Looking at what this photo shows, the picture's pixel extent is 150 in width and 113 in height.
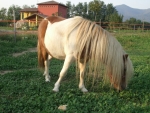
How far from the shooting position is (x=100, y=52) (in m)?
4.22

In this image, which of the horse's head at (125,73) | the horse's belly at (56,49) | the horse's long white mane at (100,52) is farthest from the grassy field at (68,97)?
the horse's belly at (56,49)

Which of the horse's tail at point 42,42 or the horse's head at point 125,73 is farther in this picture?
the horse's tail at point 42,42

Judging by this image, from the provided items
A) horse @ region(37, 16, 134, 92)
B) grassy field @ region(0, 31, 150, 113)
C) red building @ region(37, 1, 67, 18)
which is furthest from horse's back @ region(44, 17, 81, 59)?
red building @ region(37, 1, 67, 18)

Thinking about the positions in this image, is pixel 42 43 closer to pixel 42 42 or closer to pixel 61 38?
pixel 42 42

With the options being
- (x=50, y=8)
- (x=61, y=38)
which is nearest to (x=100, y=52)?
(x=61, y=38)

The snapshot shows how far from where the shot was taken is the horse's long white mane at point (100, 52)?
4.21 metres

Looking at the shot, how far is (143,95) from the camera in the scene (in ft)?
14.9

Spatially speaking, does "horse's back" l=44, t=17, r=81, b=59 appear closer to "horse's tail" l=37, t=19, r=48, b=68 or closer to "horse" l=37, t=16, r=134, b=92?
"horse" l=37, t=16, r=134, b=92

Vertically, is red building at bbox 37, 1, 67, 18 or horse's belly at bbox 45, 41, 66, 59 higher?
red building at bbox 37, 1, 67, 18

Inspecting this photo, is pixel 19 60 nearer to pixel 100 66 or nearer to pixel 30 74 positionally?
pixel 30 74

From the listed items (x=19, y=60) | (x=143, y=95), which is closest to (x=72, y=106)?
(x=143, y=95)

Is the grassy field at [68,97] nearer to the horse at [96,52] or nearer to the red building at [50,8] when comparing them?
the horse at [96,52]

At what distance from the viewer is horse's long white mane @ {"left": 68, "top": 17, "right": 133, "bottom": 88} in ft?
13.8

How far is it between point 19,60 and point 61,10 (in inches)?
1550
